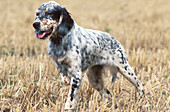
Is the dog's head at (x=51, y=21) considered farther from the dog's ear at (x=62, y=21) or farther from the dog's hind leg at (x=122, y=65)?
the dog's hind leg at (x=122, y=65)

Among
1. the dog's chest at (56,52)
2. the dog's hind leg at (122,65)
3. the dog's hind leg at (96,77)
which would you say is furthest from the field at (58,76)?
the dog's chest at (56,52)

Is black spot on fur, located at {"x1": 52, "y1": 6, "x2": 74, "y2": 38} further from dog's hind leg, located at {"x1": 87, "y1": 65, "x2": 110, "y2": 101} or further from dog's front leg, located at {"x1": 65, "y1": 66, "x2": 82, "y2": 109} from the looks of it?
dog's hind leg, located at {"x1": 87, "y1": 65, "x2": 110, "y2": 101}

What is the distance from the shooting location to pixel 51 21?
2.58 metres

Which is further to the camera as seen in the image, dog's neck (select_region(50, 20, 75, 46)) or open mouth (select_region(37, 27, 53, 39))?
dog's neck (select_region(50, 20, 75, 46))

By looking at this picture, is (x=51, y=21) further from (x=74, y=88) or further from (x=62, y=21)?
(x=74, y=88)

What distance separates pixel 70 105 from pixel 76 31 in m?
0.81

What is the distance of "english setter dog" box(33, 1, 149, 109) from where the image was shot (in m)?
2.58

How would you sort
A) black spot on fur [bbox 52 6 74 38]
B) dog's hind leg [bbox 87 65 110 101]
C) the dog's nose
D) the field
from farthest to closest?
1. dog's hind leg [bbox 87 65 110 101]
2. the field
3. black spot on fur [bbox 52 6 74 38]
4. the dog's nose

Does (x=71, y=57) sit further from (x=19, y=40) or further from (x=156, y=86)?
(x=19, y=40)

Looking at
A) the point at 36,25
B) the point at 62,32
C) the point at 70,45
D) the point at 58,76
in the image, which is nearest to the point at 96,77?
the point at 70,45

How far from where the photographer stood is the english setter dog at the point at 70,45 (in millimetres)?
2580

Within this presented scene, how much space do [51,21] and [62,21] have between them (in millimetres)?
137

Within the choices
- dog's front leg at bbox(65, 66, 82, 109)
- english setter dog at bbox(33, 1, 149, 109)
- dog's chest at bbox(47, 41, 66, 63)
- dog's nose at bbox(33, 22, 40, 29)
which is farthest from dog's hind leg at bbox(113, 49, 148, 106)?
dog's nose at bbox(33, 22, 40, 29)

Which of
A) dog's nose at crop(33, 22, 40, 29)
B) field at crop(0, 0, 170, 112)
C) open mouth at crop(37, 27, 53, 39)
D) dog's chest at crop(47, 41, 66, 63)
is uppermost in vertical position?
dog's nose at crop(33, 22, 40, 29)
